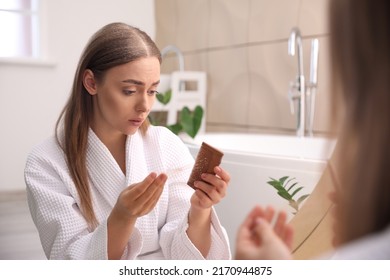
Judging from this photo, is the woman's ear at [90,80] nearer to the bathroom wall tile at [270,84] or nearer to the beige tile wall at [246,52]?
the beige tile wall at [246,52]

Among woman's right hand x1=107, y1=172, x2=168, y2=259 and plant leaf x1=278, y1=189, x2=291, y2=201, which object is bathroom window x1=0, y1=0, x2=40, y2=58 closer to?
woman's right hand x1=107, y1=172, x2=168, y2=259

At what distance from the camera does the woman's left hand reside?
0.61 metres

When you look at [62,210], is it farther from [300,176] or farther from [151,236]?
[300,176]

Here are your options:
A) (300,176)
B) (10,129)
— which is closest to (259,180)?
(300,176)

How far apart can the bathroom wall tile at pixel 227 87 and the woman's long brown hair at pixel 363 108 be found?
339 millimetres

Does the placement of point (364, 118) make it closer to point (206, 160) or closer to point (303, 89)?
point (206, 160)

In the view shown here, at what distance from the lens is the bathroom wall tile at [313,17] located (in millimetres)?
682

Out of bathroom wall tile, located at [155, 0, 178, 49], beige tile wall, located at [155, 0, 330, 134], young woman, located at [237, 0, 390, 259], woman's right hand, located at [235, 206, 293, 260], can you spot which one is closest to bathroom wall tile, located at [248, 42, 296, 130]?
beige tile wall, located at [155, 0, 330, 134]

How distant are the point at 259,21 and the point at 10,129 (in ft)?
0.98

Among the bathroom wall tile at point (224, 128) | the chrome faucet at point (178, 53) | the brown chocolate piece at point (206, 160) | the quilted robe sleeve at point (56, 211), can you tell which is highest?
the chrome faucet at point (178, 53)

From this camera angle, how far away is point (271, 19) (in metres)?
0.70

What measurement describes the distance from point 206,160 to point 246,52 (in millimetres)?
191

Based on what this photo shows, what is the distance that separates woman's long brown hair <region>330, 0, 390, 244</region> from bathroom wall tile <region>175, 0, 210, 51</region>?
1.12ft

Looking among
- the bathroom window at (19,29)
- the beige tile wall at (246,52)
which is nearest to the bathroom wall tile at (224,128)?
the beige tile wall at (246,52)
